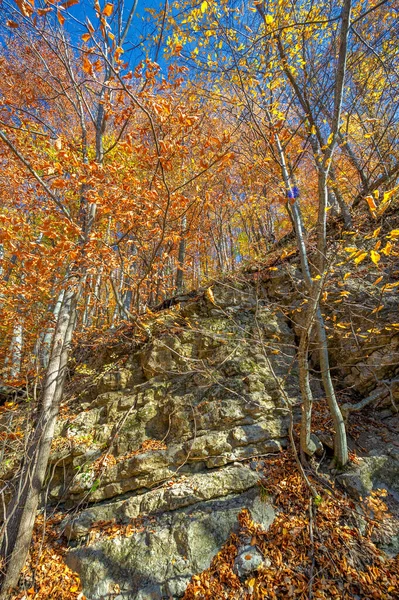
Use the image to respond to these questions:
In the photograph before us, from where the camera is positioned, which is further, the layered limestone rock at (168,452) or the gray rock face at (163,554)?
the layered limestone rock at (168,452)

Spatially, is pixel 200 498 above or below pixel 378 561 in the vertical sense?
above

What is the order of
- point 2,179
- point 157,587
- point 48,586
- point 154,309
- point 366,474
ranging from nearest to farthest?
point 157,587
point 48,586
point 366,474
point 2,179
point 154,309

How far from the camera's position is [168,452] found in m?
3.96

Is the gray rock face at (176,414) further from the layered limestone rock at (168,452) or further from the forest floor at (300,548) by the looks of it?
the forest floor at (300,548)

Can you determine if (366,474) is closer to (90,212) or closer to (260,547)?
(260,547)

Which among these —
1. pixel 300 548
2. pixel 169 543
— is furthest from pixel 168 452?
pixel 300 548

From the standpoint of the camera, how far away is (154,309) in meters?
7.05

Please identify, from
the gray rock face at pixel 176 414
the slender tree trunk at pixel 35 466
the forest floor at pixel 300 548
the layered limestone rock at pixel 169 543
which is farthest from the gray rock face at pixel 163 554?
the slender tree trunk at pixel 35 466

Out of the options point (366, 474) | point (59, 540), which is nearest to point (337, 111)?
point (366, 474)

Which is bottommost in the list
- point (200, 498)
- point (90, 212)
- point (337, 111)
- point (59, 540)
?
point (59, 540)

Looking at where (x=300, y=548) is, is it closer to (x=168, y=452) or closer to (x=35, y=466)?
(x=168, y=452)

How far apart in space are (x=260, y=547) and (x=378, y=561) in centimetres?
116

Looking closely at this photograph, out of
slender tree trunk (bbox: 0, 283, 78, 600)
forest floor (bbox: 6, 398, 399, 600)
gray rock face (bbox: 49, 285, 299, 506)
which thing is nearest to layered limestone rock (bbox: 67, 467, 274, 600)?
forest floor (bbox: 6, 398, 399, 600)

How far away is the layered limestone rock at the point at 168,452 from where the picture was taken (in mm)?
2992
